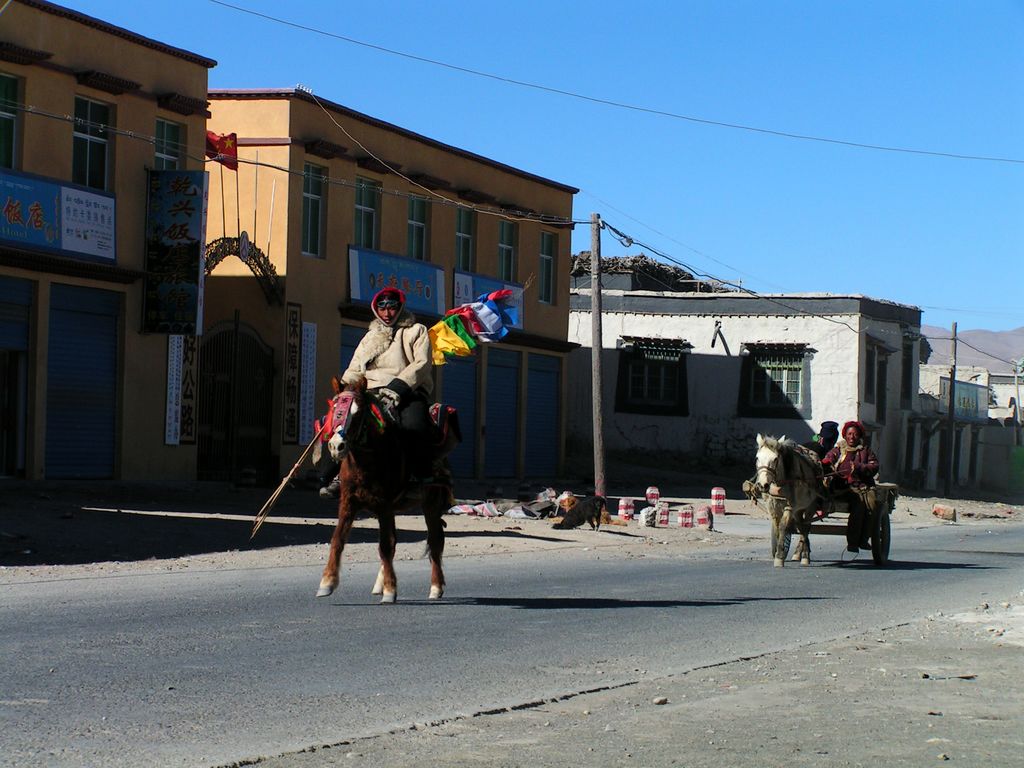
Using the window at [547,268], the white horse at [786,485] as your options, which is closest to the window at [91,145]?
the white horse at [786,485]

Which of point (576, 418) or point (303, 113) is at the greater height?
point (303, 113)

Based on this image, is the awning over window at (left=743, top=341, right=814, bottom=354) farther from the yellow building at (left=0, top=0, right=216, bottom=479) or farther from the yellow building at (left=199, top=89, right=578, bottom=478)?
the yellow building at (left=0, top=0, right=216, bottom=479)

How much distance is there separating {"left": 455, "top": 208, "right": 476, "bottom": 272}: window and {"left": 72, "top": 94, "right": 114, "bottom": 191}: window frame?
41.5ft

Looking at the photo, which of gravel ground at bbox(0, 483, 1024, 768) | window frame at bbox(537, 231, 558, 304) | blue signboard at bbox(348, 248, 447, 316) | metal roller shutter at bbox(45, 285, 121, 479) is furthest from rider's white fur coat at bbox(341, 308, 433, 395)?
window frame at bbox(537, 231, 558, 304)

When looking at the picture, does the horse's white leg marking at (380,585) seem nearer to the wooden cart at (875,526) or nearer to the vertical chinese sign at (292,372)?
the wooden cart at (875,526)

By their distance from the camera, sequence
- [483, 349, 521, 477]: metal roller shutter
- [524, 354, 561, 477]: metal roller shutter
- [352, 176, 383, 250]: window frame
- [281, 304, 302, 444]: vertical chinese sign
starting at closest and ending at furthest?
[281, 304, 302, 444]: vertical chinese sign → [352, 176, 383, 250]: window frame → [483, 349, 521, 477]: metal roller shutter → [524, 354, 561, 477]: metal roller shutter

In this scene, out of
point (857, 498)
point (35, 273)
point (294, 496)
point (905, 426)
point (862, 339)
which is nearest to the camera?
point (857, 498)

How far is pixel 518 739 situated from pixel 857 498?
39.3 ft

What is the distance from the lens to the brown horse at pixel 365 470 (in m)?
10.8

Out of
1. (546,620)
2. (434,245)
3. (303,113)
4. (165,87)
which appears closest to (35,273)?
(165,87)

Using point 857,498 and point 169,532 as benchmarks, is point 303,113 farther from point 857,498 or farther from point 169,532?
point 857,498

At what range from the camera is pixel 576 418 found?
51812mm

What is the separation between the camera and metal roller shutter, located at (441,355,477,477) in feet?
121

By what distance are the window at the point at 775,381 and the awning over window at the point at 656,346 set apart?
7.77ft
